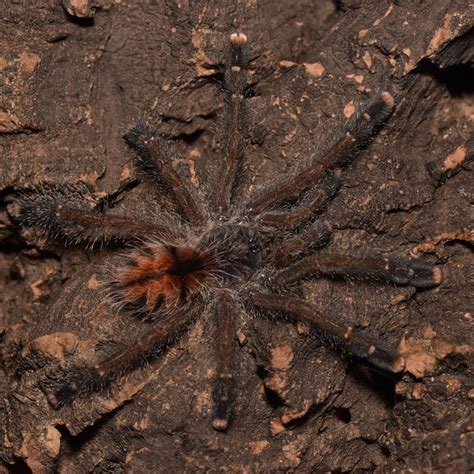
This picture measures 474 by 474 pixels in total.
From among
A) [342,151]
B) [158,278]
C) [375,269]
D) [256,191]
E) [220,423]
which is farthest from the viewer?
[256,191]

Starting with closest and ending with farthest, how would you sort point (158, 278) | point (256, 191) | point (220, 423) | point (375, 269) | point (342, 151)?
1. point (220, 423)
2. point (375, 269)
3. point (342, 151)
4. point (158, 278)
5. point (256, 191)

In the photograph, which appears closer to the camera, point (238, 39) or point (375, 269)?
point (375, 269)

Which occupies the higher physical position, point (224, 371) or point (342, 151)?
point (342, 151)

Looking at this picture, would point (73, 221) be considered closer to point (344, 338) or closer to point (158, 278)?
point (158, 278)

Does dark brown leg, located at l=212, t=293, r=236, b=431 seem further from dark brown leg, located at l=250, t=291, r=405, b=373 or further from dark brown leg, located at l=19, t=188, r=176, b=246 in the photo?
dark brown leg, located at l=19, t=188, r=176, b=246

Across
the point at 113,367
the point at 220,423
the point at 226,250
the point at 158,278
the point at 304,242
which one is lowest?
the point at 113,367

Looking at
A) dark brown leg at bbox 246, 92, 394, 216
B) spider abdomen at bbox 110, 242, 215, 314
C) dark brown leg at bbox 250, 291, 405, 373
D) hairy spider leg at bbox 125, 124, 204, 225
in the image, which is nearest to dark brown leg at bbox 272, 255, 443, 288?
dark brown leg at bbox 250, 291, 405, 373

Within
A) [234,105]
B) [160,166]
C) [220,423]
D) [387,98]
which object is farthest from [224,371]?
[387,98]
